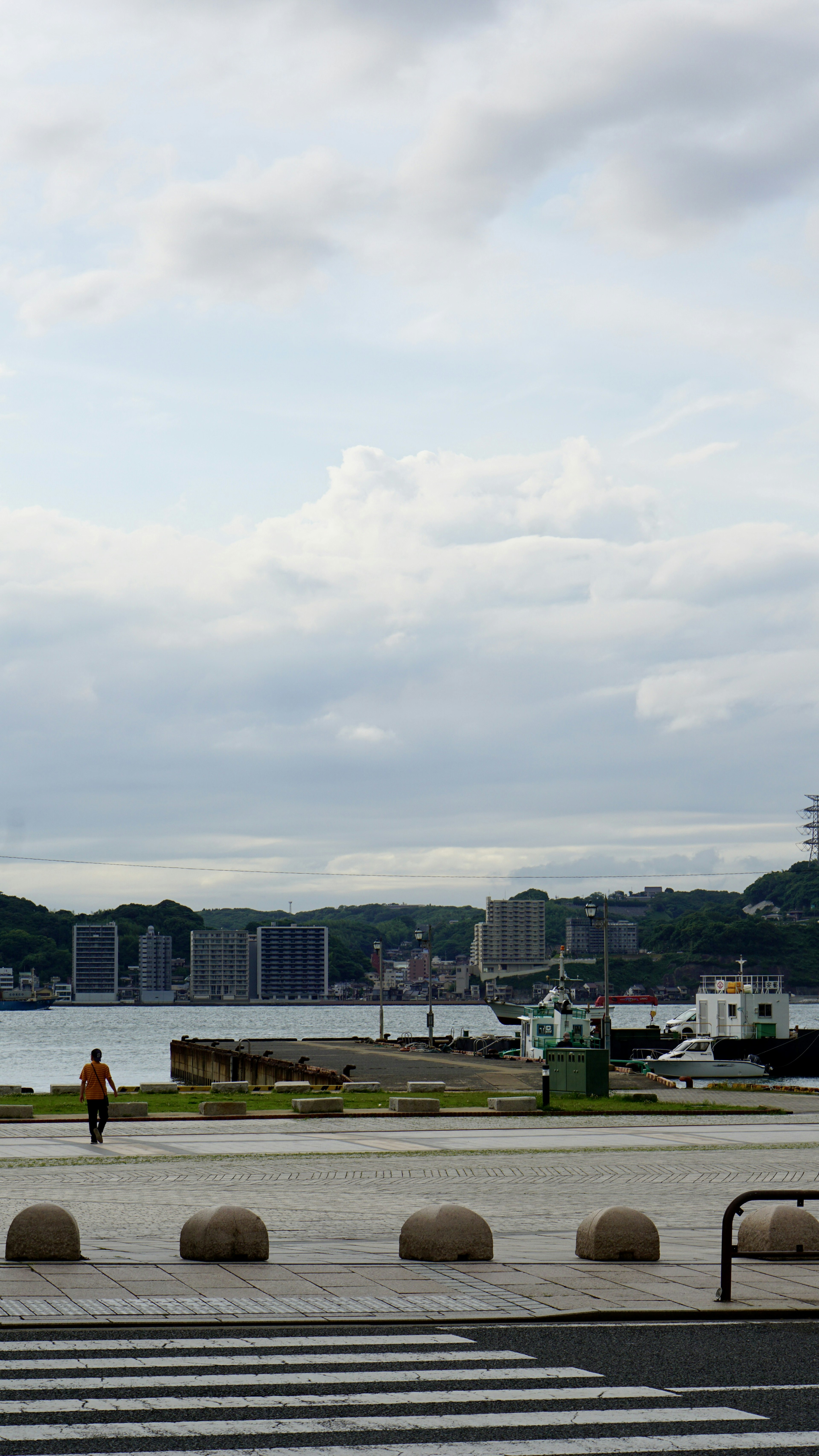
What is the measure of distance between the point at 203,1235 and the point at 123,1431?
20.3 ft

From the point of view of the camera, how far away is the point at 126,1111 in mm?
35500

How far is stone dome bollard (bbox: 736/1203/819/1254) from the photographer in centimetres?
1553

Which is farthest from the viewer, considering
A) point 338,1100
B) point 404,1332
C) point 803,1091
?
point 803,1091

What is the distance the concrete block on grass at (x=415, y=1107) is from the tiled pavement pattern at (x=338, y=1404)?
25951 millimetres

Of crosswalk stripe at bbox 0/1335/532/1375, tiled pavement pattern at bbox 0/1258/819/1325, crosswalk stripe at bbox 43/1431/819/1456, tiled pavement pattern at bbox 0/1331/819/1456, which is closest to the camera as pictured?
crosswalk stripe at bbox 43/1431/819/1456

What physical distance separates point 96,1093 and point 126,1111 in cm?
687

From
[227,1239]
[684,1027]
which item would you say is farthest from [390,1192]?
[684,1027]

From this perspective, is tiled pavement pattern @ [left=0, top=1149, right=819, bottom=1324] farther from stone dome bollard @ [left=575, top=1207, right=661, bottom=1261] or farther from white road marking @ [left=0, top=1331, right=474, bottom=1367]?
white road marking @ [left=0, top=1331, right=474, bottom=1367]

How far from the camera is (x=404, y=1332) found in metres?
12.2

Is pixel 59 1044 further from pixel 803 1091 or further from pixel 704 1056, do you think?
pixel 803 1091

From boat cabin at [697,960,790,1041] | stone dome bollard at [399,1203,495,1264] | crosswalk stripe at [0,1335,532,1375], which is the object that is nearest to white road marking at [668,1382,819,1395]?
crosswalk stripe at [0,1335,532,1375]

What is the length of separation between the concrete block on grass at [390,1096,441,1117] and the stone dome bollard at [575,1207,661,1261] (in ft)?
72.5

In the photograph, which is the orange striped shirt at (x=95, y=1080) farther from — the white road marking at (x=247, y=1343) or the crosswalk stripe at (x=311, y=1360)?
the crosswalk stripe at (x=311, y=1360)

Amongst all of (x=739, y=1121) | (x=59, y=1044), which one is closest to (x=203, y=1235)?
(x=739, y=1121)
